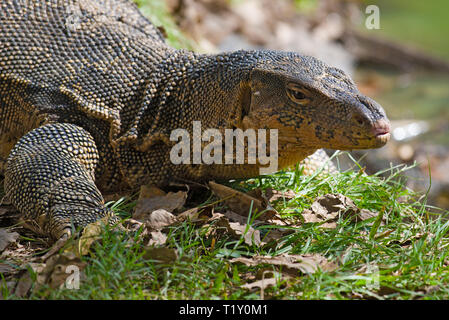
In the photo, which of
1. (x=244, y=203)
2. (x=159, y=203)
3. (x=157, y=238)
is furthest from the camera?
(x=159, y=203)

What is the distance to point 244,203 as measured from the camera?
15.9 ft

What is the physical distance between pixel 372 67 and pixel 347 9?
11.1 ft

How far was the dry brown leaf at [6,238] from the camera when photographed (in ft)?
14.2

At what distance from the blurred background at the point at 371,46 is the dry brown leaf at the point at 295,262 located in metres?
4.60

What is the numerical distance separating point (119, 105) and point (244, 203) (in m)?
1.51

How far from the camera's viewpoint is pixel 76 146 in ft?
16.7

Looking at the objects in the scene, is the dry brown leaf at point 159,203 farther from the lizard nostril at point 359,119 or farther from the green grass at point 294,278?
the lizard nostril at point 359,119

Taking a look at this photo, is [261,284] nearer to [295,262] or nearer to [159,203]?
[295,262]

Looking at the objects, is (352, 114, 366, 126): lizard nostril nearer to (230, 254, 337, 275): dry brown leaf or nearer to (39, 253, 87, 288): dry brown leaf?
(230, 254, 337, 275): dry brown leaf

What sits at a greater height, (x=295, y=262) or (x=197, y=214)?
(x=197, y=214)

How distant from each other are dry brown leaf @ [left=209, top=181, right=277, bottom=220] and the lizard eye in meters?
0.89

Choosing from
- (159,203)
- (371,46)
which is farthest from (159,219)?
(371,46)

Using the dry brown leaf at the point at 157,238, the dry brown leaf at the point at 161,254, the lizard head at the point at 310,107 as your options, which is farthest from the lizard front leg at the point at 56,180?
the lizard head at the point at 310,107

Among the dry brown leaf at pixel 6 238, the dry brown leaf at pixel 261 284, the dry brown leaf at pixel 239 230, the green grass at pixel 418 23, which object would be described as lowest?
the dry brown leaf at pixel 261 284
